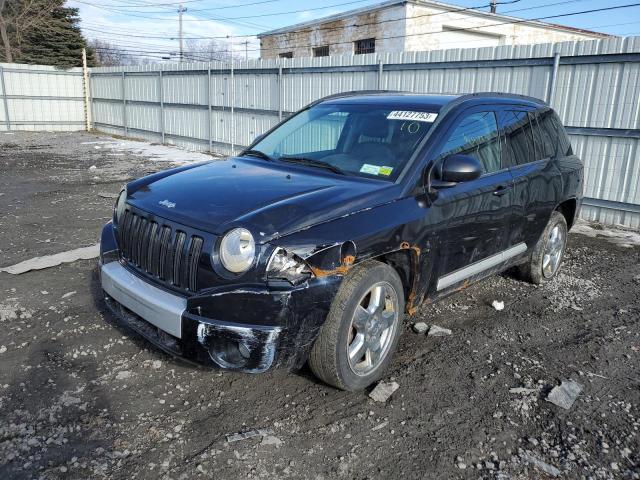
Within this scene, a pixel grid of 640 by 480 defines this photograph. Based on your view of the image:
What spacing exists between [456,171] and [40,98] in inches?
953

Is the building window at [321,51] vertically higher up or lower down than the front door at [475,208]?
higher up

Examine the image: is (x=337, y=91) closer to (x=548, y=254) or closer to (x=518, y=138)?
(x=548, y=254)

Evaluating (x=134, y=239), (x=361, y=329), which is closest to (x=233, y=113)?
(x=134, y=239)

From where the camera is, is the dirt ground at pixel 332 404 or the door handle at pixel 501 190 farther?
the door handle at pixel 501 190

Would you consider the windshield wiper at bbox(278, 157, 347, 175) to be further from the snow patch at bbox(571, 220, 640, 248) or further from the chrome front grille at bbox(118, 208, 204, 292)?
the snow patch at bbox(571, 220, 640, 248)

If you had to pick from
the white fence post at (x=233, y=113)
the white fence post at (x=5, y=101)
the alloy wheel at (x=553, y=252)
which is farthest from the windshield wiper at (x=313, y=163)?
the white fence post at (x=5, y=101)

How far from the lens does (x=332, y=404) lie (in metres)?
3.16

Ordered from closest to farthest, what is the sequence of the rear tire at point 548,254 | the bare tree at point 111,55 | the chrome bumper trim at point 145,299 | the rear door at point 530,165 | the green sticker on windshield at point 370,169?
the chrome bumper trim at point 145,299 → the green sticker on windshield at point 370,169 → the rear door at point 530,165 → the rear tire at point 548,254 → the bare tree at point 111,55

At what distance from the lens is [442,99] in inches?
160

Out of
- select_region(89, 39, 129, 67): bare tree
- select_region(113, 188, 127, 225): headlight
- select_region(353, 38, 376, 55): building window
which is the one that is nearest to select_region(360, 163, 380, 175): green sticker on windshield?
select_region(113, 188, 127, 225): headlight

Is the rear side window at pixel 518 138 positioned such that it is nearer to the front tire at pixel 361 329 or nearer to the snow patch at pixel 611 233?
the front tire at pixel 361 329

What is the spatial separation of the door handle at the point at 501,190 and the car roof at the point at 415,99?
28.0 inches

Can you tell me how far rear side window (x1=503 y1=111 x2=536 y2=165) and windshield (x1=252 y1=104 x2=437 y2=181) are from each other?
3.36 feet

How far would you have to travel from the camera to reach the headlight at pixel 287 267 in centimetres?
273
